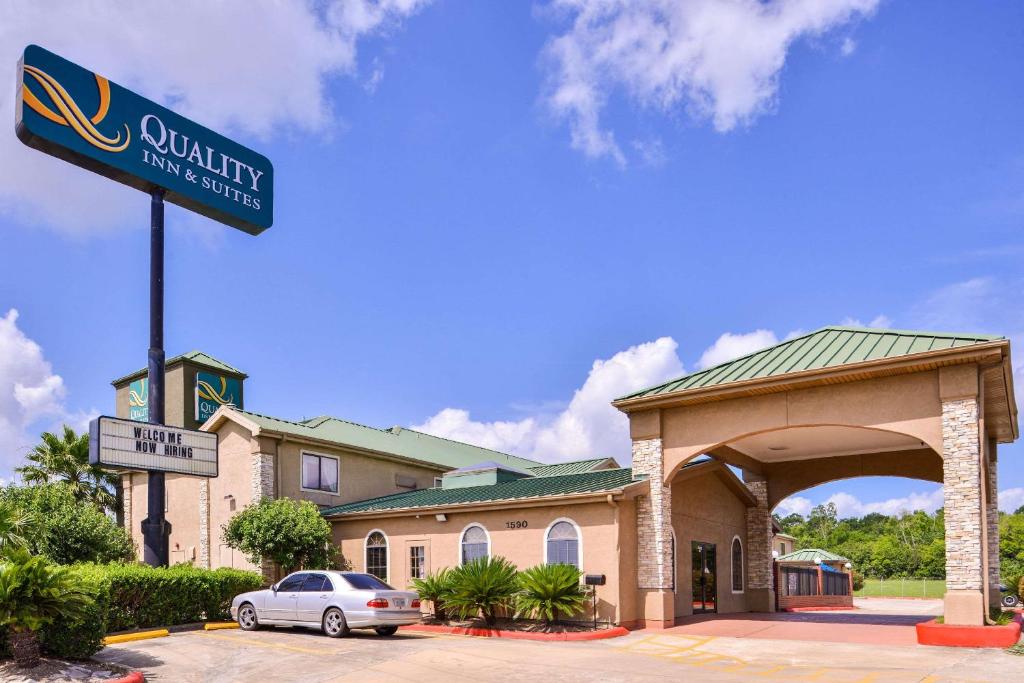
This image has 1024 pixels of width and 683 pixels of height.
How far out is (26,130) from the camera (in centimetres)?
1814

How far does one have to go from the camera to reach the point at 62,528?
23.2 meters

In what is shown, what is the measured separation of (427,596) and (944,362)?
12829 millimetres

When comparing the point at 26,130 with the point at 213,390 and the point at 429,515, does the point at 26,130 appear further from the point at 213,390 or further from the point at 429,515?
the point at 213,390

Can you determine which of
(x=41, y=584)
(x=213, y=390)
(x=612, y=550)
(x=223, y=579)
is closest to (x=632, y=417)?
(x=612, y=550)

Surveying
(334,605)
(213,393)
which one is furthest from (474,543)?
(213,393)

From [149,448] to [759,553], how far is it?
61.7 ft

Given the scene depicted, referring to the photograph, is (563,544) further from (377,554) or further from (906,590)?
(906,590)

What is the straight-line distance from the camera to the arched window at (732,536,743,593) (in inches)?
1070

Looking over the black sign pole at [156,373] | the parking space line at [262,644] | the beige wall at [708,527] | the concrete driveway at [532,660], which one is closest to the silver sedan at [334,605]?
the concrete driveway at [532,660]

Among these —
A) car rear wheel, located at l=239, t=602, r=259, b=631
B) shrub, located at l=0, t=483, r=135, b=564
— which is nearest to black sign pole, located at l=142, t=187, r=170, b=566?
car rear wheel, located at l=239, t=602, r=259, b=631

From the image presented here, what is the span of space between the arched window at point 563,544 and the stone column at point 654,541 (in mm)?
1540

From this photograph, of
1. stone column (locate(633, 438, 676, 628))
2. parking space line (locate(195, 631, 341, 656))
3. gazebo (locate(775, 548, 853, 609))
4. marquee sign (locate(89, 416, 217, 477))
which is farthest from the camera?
gazebo (locate(775, 548, 853, 609))

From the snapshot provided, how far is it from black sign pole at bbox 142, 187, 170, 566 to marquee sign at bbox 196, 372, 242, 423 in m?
16.8

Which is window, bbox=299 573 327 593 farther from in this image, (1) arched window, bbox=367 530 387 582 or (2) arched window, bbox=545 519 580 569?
(1) arched window, bbox=367 530 387 582
